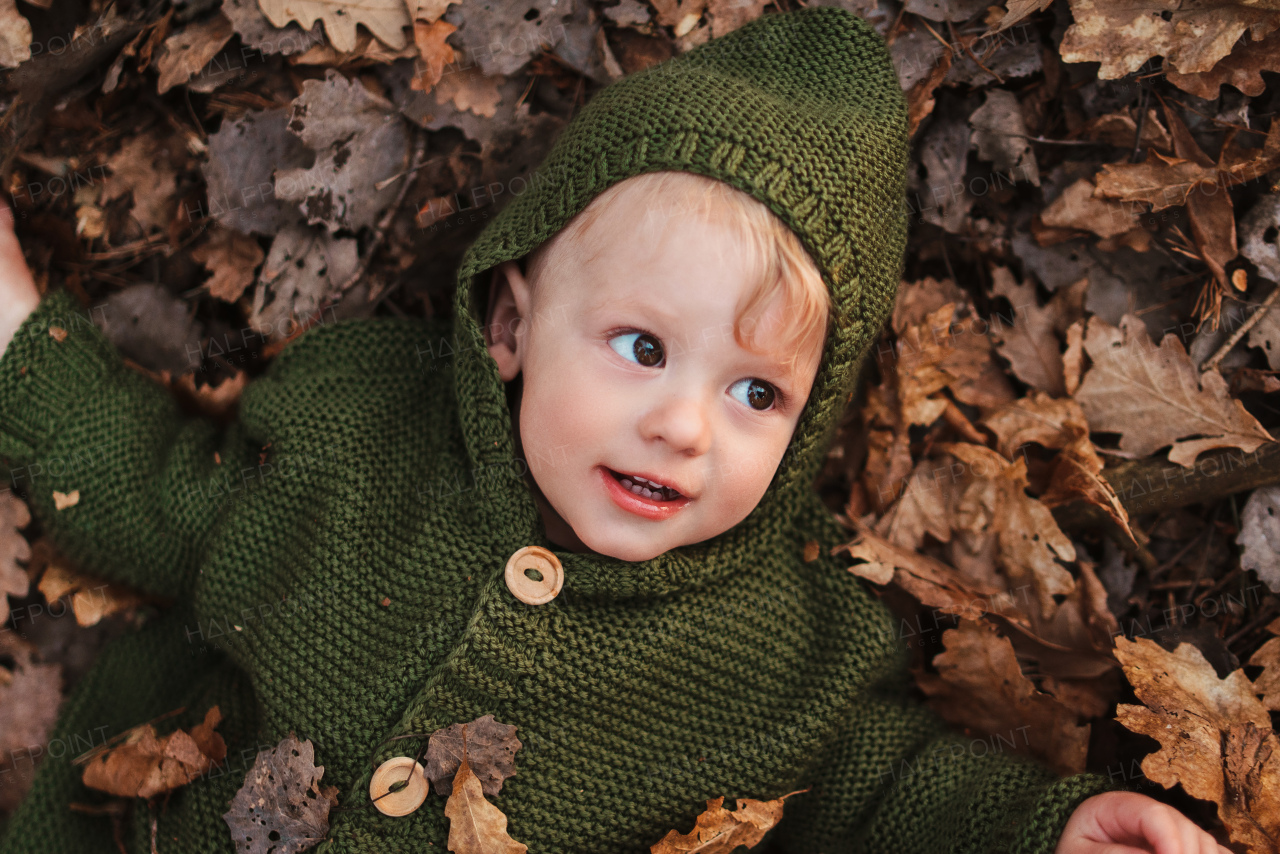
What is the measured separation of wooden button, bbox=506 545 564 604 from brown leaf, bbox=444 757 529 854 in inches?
19.9

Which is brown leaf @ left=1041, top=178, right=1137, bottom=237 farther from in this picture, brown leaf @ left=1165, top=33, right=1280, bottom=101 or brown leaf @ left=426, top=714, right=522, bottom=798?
brown leaf @ left=426, top=714, right=522, bottom=798

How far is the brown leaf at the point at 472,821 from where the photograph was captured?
2471 millimetres

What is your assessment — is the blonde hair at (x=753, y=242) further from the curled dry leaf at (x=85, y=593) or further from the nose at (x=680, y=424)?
the curled dry leaf at (x=85, y=593)

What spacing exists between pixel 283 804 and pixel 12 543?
134 centimetres

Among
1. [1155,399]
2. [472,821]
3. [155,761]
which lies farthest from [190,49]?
[1155,399]

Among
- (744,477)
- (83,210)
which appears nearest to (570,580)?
(744,477)

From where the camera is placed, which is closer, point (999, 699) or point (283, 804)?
point (283, 804)

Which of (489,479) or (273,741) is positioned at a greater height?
(489,479)

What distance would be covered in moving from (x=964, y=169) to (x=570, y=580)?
6.69 feet

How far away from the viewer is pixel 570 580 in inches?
101

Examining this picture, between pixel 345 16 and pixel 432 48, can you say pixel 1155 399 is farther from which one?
pixel 345 16

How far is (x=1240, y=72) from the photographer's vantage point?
9.41 feet

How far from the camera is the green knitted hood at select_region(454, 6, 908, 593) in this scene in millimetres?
2365

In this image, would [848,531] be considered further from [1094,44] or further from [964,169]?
[1094,44]
